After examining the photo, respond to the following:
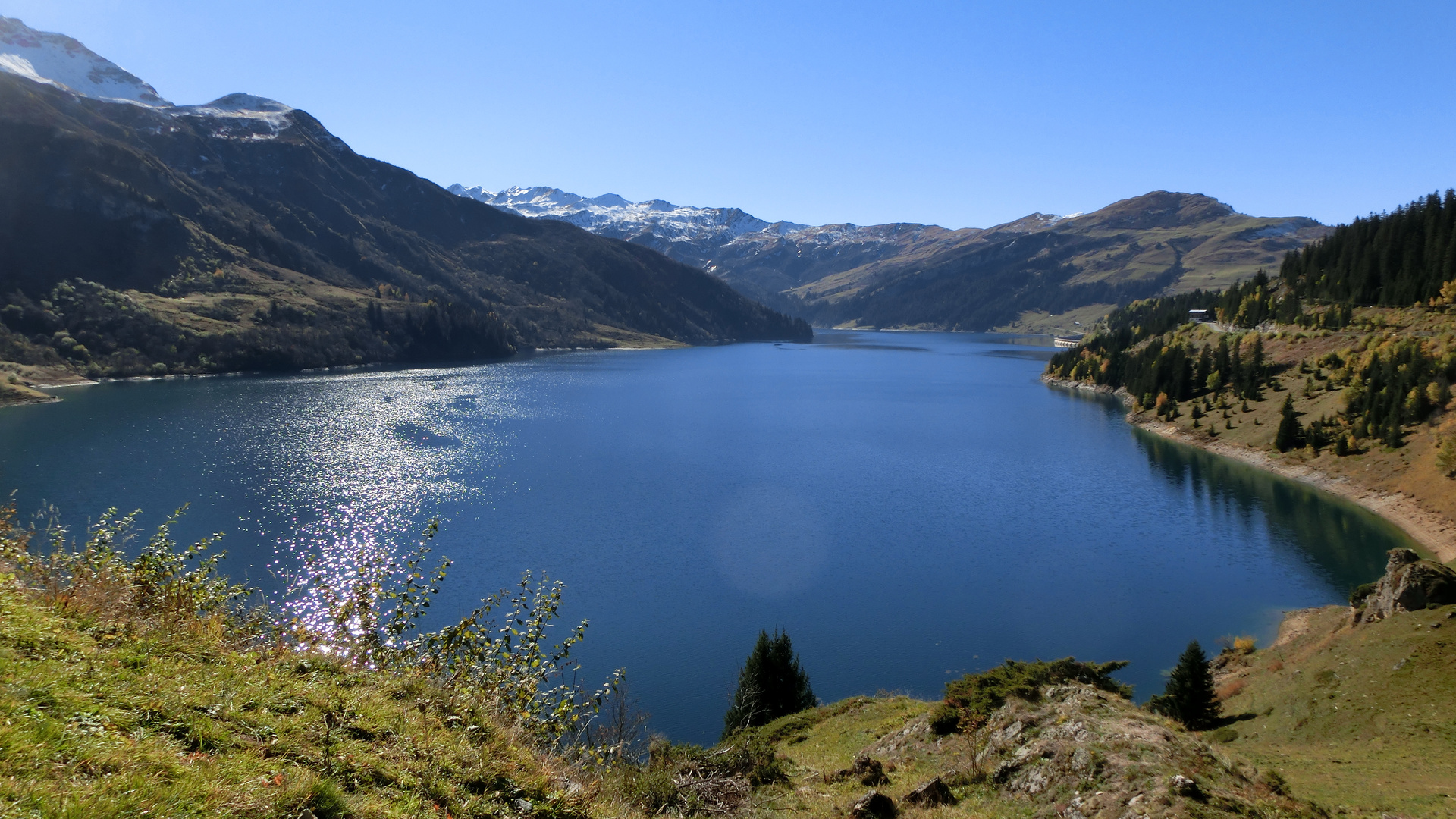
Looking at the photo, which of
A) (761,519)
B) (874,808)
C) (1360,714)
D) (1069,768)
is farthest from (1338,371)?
(874,808)

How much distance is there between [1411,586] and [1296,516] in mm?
41001

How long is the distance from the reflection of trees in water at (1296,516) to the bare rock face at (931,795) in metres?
45.7

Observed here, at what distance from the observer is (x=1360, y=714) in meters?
20.9

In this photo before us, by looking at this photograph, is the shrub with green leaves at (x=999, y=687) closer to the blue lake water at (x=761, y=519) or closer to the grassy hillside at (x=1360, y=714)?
the grassy hillside at (x=1360, y=714)

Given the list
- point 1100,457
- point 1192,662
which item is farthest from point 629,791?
point 1100,457

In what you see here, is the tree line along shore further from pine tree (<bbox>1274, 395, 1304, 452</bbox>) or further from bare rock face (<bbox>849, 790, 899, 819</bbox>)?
bare rock face (<bbox>849, 790, 899, 819</bbox>)

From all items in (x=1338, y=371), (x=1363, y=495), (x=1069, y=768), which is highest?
(x=1338, y=371)

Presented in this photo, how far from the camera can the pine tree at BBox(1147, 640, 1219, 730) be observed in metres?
24.4

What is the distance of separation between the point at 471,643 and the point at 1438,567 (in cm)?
3252

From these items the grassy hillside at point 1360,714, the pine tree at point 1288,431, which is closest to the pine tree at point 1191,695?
the grassy hillside at point 1360,714

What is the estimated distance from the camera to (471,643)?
11.8m

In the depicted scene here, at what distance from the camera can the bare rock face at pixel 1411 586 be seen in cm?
2470

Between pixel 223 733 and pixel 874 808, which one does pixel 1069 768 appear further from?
pixel 223 733

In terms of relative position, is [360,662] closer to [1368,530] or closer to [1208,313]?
[1368,530]
